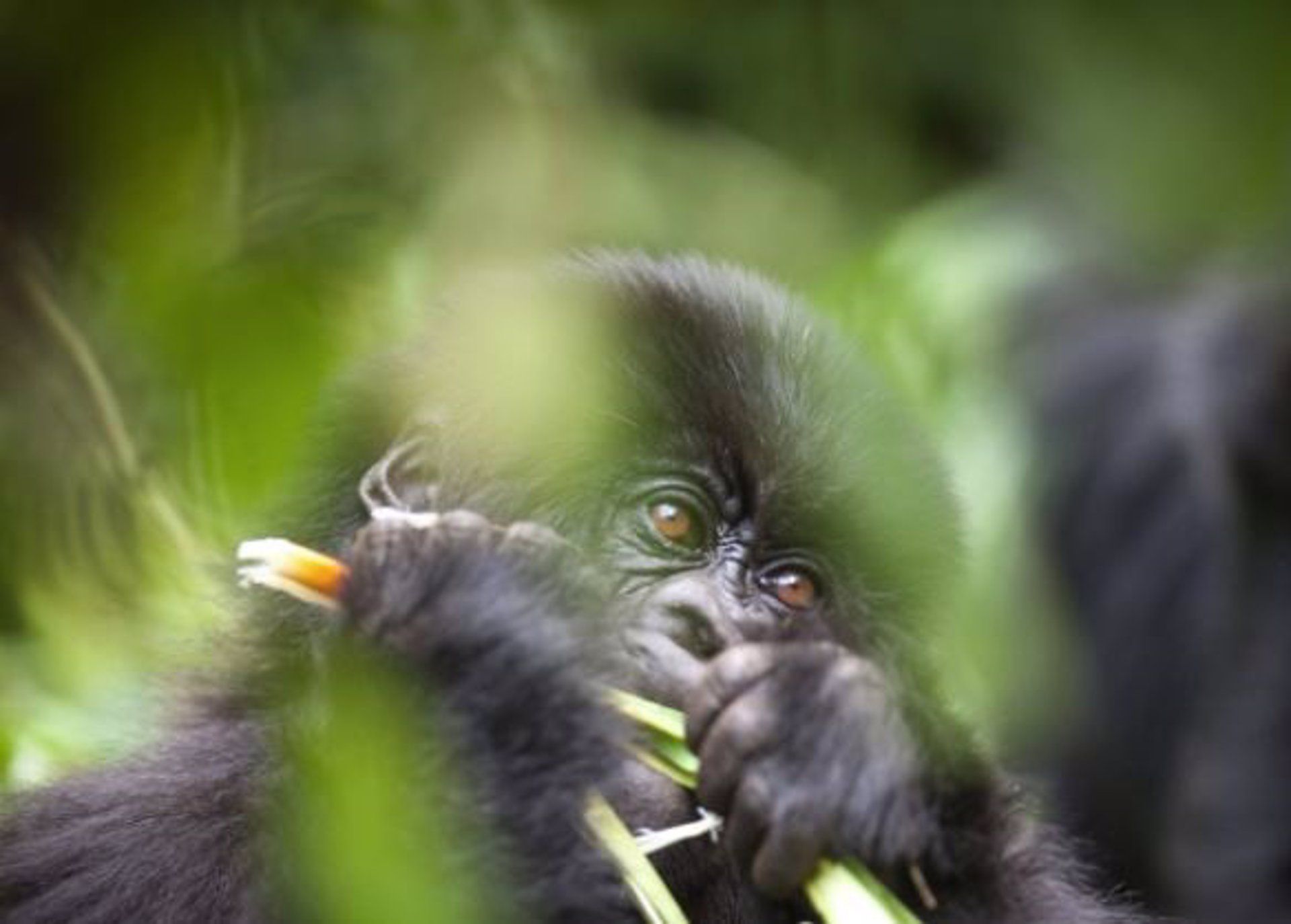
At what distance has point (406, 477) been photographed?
86.6 inches

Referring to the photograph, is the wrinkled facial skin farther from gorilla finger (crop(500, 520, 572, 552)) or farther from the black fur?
the black fur

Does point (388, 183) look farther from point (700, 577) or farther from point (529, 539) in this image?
point (700, 577)

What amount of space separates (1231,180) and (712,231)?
2.41ft

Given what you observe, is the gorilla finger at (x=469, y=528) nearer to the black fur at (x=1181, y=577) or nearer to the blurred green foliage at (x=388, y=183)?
the blurred green foliage at (x=388, y=183)

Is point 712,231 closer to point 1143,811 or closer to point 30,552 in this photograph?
point 30,552

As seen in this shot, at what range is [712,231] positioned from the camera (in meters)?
1.61

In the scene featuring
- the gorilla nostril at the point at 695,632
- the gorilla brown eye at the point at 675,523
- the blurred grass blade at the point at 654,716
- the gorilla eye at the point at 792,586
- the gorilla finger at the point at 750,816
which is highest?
the gorilla brown eye at the point at 675,523

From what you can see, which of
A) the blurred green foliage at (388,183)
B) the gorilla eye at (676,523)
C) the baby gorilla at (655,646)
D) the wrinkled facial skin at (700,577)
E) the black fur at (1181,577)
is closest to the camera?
the blurred green foliage at (388,183)

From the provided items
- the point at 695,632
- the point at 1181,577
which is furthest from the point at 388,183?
the point at 1181,577

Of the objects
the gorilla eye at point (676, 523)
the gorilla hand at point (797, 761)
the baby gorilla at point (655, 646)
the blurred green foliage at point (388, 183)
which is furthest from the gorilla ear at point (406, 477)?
the gorilla hand at point (797, 761)

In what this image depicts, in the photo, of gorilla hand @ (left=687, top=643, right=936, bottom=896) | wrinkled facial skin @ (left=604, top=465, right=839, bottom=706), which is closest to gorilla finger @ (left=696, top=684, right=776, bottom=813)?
gorilla hand @ (left=687, top=643, right=936, bottom=896)

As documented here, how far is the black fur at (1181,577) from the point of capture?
17.5ft

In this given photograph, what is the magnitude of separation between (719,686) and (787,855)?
Result: 0.14 metres

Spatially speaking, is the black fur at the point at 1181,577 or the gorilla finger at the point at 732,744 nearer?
the gorilla finger at the point at 732,744
